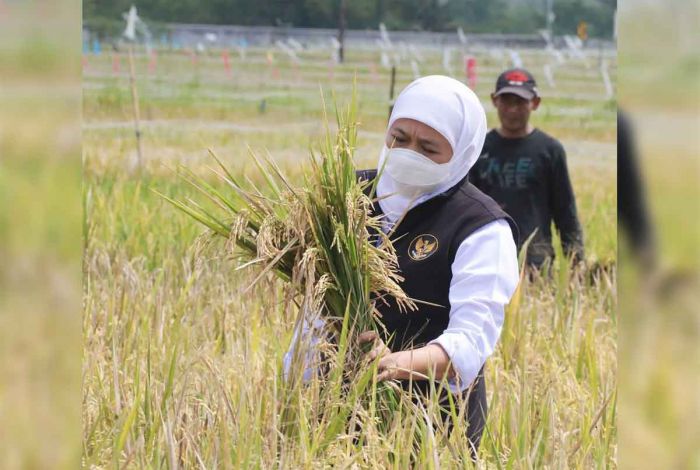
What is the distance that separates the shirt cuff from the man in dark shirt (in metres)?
2.76

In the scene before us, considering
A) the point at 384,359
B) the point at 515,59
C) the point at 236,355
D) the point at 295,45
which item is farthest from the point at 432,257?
the point at 295,45

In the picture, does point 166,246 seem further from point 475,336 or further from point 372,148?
point 372,148

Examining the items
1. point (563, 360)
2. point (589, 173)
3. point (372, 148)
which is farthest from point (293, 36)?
point (563, 360)

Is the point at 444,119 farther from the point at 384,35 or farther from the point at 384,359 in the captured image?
the point at 384,35

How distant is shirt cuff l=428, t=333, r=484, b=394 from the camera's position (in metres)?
1.71

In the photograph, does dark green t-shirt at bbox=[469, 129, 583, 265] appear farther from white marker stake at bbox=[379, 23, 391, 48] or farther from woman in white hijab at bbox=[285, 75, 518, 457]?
white marker stake at bbox=[379, 23, 391, 48]

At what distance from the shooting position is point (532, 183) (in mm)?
4523

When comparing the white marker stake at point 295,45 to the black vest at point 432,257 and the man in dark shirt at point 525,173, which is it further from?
the black vest at point 432,257

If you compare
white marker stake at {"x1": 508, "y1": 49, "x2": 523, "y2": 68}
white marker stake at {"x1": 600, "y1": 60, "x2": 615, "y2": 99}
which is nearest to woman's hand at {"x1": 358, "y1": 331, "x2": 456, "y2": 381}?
white marker stake at {"x1": 600, "y1": 60, "x2": 615, "y2": 99}

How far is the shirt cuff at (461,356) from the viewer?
5.60 ft

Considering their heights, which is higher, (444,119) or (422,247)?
(444,119)

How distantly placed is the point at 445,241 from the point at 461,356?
0.23 metres

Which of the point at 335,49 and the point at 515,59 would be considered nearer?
the point at 515,59

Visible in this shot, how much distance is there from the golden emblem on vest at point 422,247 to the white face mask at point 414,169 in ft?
0.26
